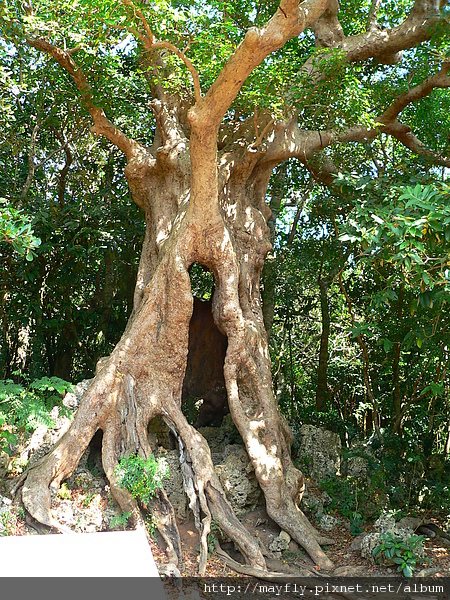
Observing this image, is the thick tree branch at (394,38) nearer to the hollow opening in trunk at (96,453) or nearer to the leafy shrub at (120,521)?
the hollow opening in trunk at (96,453)

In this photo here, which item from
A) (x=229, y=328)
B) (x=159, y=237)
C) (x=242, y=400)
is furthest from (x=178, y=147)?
(x=242, y=400)

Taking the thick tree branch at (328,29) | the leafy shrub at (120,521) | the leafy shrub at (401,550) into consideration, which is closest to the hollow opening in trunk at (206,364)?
the leafy shrub at (120,521)

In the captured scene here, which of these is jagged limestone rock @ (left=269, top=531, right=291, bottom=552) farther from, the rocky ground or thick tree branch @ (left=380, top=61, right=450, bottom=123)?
thick tree branch @ (left=380, top=61, right=450, bottom=123)

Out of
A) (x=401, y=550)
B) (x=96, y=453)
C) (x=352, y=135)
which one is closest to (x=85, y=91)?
(x=352, y=135)

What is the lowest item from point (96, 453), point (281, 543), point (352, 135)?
point (281, 543)

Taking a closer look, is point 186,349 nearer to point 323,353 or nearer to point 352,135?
point 323,353

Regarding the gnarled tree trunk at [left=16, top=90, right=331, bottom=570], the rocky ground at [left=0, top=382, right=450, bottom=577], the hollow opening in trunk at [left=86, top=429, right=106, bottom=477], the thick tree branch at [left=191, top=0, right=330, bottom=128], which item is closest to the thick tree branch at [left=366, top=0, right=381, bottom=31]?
the gnarled tree trunk at [left=16, top=90, right=331, bottom=570]

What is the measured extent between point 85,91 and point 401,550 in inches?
253

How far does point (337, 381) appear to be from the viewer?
11.4 m

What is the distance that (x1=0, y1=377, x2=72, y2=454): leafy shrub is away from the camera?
6.37m

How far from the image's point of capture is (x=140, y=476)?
6266mm

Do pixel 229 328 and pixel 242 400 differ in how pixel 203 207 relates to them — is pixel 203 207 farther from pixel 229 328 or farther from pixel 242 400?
pixel 242 400

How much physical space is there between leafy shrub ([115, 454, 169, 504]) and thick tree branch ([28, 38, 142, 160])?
417 cm

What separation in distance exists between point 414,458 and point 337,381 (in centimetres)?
355
